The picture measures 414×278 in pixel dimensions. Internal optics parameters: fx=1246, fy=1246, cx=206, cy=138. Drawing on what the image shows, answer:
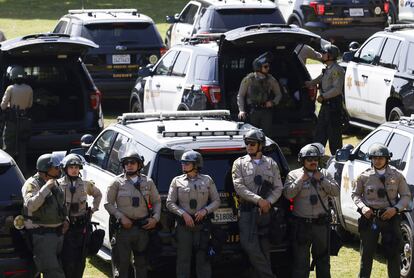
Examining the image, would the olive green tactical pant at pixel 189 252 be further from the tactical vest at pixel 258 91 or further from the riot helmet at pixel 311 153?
the tactical vest at pixel 258 91

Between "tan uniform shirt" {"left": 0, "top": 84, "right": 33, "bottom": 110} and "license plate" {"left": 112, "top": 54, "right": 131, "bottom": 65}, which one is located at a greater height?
"tan uniform shirt" {"left": 0, "top": 84, "right": 33, "bottom": 110}

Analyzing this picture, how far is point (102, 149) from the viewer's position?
13.1 metres

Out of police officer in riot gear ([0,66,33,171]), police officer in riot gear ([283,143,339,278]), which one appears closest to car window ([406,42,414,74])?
police officer in riot gear ([0,66,33,171])

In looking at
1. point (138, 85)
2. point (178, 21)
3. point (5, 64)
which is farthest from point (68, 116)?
point (178, 21)

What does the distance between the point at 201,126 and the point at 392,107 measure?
6.36 m

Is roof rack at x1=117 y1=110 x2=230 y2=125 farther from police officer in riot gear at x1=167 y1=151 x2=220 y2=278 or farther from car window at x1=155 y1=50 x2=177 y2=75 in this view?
car window at x1=155 y1=50 x2=177 y2=75

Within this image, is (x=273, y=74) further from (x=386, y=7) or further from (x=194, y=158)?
(x=386, y=7)

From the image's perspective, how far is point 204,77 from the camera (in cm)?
1780

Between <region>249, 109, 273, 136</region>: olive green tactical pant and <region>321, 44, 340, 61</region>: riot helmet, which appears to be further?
<region>321, 44, 340, 61</region>: riot helmet

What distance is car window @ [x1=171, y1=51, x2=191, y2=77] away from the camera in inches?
735

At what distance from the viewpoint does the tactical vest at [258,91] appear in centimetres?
1683

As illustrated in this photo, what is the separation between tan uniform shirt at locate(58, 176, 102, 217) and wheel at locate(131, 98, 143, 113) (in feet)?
29.1

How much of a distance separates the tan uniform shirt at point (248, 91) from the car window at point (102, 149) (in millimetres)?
3906

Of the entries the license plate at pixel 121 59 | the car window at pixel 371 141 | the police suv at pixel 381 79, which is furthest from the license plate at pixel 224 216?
the license plate at pixel 121 59
